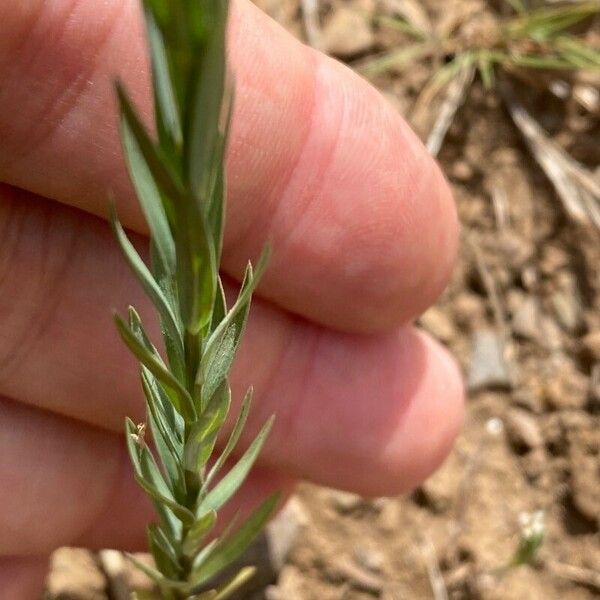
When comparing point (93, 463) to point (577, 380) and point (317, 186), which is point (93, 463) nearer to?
point (317, 186)

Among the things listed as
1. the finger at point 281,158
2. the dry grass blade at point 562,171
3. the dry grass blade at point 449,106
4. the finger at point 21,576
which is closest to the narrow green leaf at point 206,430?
the finger at point 281,158

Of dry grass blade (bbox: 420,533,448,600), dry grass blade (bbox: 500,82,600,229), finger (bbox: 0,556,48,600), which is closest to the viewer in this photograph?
finger (bbox: 0,556,48,600)

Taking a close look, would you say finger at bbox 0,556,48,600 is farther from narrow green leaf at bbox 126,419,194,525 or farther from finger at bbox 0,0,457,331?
narrow green leaf at bbox 126,419,194,525

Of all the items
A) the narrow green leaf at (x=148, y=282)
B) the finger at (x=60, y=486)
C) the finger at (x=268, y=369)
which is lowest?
the finger at (x=60, y=486)

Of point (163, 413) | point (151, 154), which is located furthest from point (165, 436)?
point (151, 154)

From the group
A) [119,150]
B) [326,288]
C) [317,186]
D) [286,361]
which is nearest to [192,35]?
[119,150]

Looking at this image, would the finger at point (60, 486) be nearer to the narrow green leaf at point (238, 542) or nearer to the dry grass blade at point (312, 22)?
the narrow green leaf at point (238, 542)

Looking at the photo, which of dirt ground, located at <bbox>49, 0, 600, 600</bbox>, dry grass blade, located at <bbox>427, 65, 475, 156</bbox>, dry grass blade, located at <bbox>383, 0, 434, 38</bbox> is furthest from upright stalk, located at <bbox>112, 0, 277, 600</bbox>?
dry grass blade, located at <bbox>383, 0, 434, 38</bbox>
